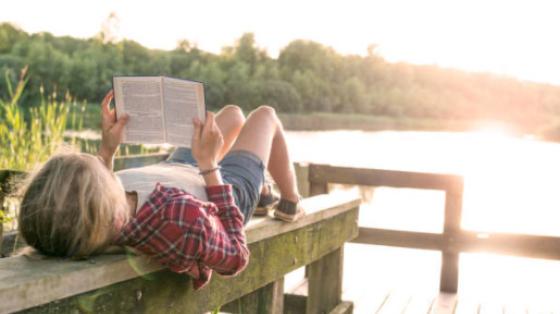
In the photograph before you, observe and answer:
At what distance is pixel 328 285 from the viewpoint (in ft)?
11.7

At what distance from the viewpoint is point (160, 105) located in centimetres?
212

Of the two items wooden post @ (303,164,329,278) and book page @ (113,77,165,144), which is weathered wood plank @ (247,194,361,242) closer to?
book page @ (113,77,165,144)

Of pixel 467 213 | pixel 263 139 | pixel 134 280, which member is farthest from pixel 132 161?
pixel 467 213

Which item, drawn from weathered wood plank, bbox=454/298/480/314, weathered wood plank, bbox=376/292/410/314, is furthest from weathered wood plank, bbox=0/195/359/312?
weathered wood plank, bbox=454/298/480/314

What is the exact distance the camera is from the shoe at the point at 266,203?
2799mm

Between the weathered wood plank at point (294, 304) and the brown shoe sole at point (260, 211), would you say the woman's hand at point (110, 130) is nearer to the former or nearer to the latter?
the brown shoe sole at point (260, 211)

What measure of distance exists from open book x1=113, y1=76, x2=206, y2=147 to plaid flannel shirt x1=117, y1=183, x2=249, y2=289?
0.22m

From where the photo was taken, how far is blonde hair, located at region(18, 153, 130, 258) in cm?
175

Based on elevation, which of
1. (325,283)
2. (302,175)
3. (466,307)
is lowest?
(466,307)

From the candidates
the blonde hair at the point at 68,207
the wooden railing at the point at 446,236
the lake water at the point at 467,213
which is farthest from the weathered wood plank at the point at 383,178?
the blonde hair at the point at 68,207

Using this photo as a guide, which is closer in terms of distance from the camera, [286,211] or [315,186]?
[286,211]

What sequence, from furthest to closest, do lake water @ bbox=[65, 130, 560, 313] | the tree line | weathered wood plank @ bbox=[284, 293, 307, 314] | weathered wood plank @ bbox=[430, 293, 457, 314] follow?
the tree line < lake water @ bbox=[65, 130, 560, 313] < weathered wood plank @ bbox=[430, 293, 457, 314] < weathered wood plank @ bbox=[284, 293, 307, 314]

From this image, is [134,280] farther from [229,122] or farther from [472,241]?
[472,241]

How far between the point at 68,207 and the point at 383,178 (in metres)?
3.09
